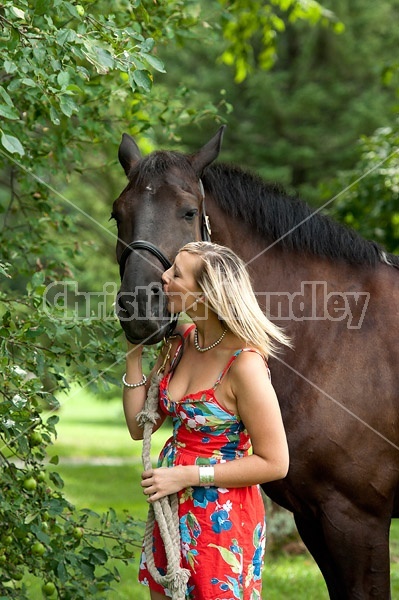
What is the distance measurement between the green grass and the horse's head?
99 cm

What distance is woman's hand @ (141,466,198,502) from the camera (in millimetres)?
2586

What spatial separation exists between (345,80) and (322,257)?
15.4 meters

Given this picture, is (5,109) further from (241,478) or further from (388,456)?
(388,456)

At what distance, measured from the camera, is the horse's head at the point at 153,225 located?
3080 millimetres

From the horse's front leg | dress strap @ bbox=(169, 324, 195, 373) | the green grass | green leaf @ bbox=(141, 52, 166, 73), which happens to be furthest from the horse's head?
the horse's front leg

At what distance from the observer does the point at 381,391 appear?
11.4 ft

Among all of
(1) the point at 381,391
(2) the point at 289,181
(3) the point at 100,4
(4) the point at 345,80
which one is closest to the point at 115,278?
(2) the point at 289,181

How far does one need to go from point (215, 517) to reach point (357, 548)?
104 cm

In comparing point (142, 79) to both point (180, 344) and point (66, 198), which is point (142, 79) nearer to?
point (180, 344)

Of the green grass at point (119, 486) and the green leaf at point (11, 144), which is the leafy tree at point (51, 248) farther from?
the green grass at point (119, 486)

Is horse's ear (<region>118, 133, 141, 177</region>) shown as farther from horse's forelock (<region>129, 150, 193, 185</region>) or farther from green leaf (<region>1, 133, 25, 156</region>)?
green leaf (<region>1, 133, 25, 156</region>)

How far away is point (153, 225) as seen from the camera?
3.29 meters

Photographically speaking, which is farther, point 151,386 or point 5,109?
point 151,386

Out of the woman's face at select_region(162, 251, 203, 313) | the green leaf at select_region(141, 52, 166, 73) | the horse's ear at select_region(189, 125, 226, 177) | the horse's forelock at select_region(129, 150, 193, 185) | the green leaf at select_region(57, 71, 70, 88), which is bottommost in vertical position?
the woman's face at select_region(162, 251, 203, 313)
